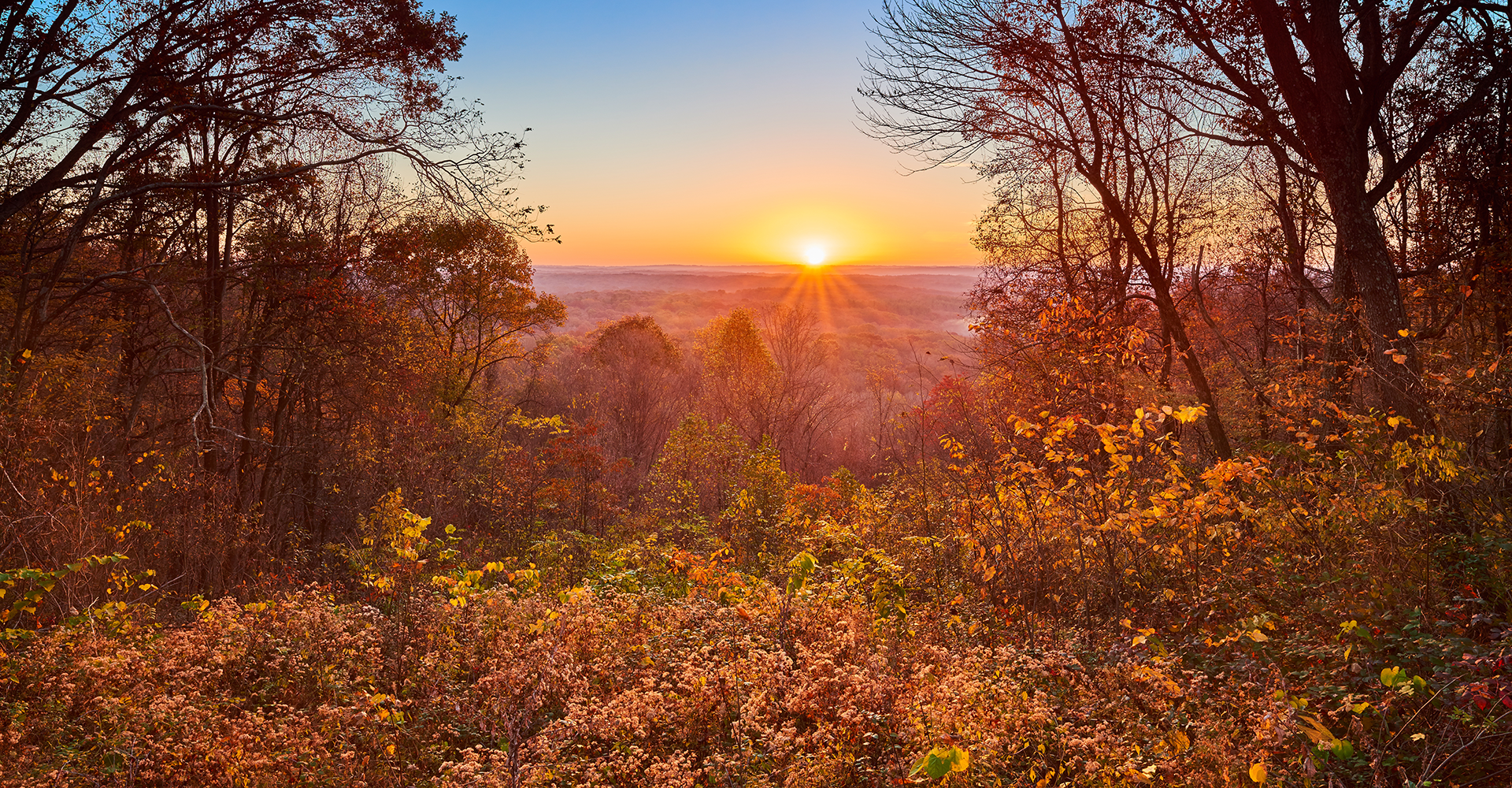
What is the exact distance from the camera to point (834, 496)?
14023 millimetres

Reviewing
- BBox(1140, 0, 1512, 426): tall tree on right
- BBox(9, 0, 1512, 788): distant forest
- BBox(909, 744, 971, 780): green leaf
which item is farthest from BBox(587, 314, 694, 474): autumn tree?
BBox(909, 744, 971, 780): green leaf

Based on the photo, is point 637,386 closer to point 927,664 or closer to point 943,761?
point 927,664

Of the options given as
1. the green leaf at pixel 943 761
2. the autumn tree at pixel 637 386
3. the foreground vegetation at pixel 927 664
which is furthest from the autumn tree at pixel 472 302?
the green leaf at pixel 943 761

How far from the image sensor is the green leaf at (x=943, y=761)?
2.98 metres

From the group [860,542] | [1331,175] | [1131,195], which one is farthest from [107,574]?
[1131,195]

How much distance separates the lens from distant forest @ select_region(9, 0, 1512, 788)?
13.3 ft

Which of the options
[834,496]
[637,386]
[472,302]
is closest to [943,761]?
[834,496]

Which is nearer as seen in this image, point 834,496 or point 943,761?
point 943,761

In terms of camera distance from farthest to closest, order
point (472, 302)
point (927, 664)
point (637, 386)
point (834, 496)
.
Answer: point (637, 386)
point (472, 302)
point (834, 496)
point (927, 664)

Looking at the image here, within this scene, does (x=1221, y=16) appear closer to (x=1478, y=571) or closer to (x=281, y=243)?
(x=1478, y=571)

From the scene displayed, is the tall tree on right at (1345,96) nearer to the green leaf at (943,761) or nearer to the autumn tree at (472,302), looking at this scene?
the green leaf at (943,761)

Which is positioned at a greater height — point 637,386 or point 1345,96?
point 1345,96

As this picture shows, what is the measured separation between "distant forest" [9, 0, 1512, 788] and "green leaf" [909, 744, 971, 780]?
18mm

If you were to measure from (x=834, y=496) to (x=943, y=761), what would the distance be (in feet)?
36.2
